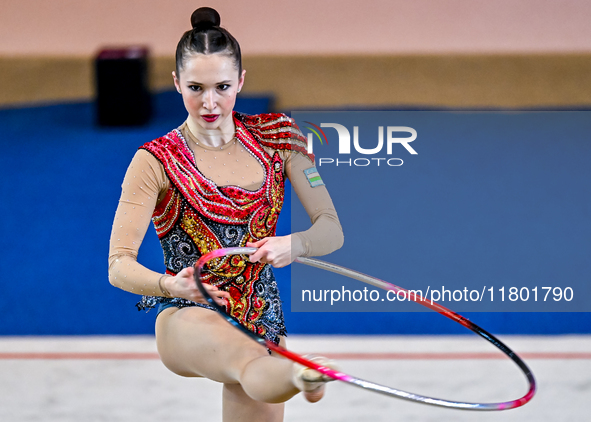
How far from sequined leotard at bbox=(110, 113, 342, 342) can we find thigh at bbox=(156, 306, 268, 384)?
65 mm

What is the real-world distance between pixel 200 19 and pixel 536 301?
110 inches

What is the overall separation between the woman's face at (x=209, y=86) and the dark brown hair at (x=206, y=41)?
13 mm

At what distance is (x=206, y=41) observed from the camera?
1511 mm

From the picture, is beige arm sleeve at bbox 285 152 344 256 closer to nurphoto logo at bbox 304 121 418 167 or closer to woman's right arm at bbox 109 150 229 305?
woman's right arm at bbox 109 150 229 305

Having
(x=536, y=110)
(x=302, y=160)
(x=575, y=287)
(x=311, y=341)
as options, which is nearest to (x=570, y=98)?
(x=536, y=110)

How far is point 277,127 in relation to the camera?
1686 mm

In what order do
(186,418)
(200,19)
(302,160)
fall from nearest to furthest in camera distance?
(200,19) < (302,160) < (186,418)

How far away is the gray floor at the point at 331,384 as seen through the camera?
2969 mm

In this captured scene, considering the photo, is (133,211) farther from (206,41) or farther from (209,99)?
(206,41)

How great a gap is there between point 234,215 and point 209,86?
291mm

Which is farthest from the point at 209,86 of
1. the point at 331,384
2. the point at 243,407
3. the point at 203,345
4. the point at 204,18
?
the point at 331,384

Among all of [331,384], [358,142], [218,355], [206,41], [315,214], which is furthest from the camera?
[358,142]

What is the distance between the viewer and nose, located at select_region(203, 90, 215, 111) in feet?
4.96

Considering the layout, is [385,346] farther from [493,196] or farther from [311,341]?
[493,196]
